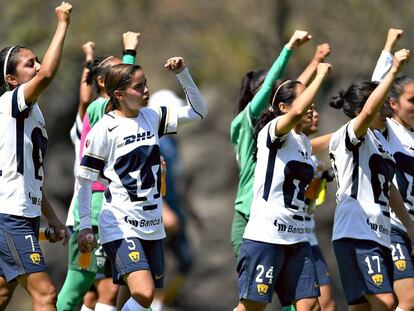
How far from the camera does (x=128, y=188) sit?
8539 millimetres

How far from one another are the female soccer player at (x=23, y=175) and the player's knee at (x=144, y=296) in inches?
21.9

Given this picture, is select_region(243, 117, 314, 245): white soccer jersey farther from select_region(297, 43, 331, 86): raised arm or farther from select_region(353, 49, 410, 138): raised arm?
select_region(297, 43, 331, 86): raised arm

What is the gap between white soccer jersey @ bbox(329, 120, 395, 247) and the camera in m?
8.81

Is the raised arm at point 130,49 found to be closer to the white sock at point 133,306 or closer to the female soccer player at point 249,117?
the female soccer player at point 249,117

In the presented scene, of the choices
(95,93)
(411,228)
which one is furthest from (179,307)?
(411,228)

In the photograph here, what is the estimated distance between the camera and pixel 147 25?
2117 cm

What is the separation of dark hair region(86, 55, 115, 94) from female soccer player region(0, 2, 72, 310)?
994mm

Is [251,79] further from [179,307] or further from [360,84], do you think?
[179,307]

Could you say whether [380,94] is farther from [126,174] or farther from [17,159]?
[17,159]

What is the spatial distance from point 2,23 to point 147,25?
3442mm

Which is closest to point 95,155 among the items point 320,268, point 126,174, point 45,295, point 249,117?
point 126,174

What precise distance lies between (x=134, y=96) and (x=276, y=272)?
1590 mm

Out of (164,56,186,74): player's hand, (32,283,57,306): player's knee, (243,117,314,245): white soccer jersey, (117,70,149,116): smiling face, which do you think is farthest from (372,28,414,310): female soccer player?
(32,283,57,306): player's knee

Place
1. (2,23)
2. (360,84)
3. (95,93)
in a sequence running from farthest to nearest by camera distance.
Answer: (2,23) → (95,93) → (360,84)
